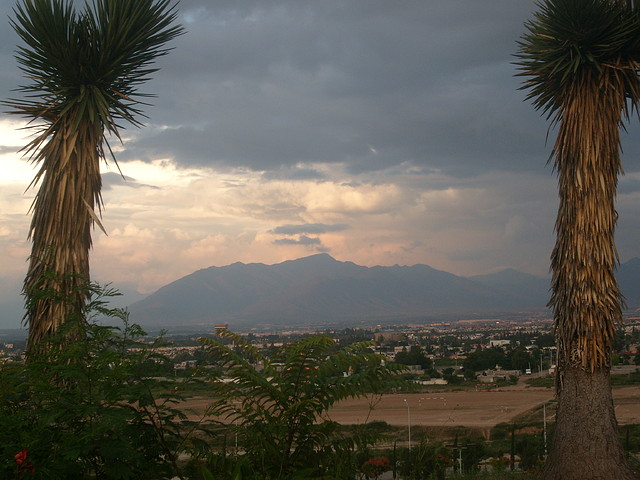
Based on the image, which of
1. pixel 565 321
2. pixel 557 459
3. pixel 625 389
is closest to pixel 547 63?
pixel 565 321

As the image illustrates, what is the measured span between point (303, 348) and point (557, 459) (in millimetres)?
7197

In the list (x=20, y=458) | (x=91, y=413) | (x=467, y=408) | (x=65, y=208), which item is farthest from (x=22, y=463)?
(x=467, y=408)

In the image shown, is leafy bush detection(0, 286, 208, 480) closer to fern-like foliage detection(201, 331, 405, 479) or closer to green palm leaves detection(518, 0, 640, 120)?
fern-like foliage detection(201, 331, 405, 479)

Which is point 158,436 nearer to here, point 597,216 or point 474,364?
point 597,216

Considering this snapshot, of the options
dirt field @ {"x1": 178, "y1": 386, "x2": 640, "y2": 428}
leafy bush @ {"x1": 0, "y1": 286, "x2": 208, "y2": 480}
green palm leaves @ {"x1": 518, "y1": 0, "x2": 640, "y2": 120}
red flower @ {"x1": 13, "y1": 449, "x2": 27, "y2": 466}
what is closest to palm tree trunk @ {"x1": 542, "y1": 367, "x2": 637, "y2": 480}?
green palm leaves @ {"x1": 518, "y1": 0, "x2": 640, "y2": 120}

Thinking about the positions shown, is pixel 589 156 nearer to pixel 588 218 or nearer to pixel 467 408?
pixel 588 218

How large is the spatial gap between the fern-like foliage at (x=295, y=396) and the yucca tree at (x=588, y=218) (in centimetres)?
640

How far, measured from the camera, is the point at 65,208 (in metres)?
7.04

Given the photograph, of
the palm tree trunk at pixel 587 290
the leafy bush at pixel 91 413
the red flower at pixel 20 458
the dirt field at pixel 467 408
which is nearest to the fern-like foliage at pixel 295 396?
the leafy bush at pixel 91 413

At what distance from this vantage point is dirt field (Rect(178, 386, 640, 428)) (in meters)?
35.4

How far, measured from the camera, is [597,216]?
33.6 ft

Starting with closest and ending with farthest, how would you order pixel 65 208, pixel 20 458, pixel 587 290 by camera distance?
1. pixel 20 458
2. pixel 65 208
3. pixel 587 290

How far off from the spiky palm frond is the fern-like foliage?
6.37 m

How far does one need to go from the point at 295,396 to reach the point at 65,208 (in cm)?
396
